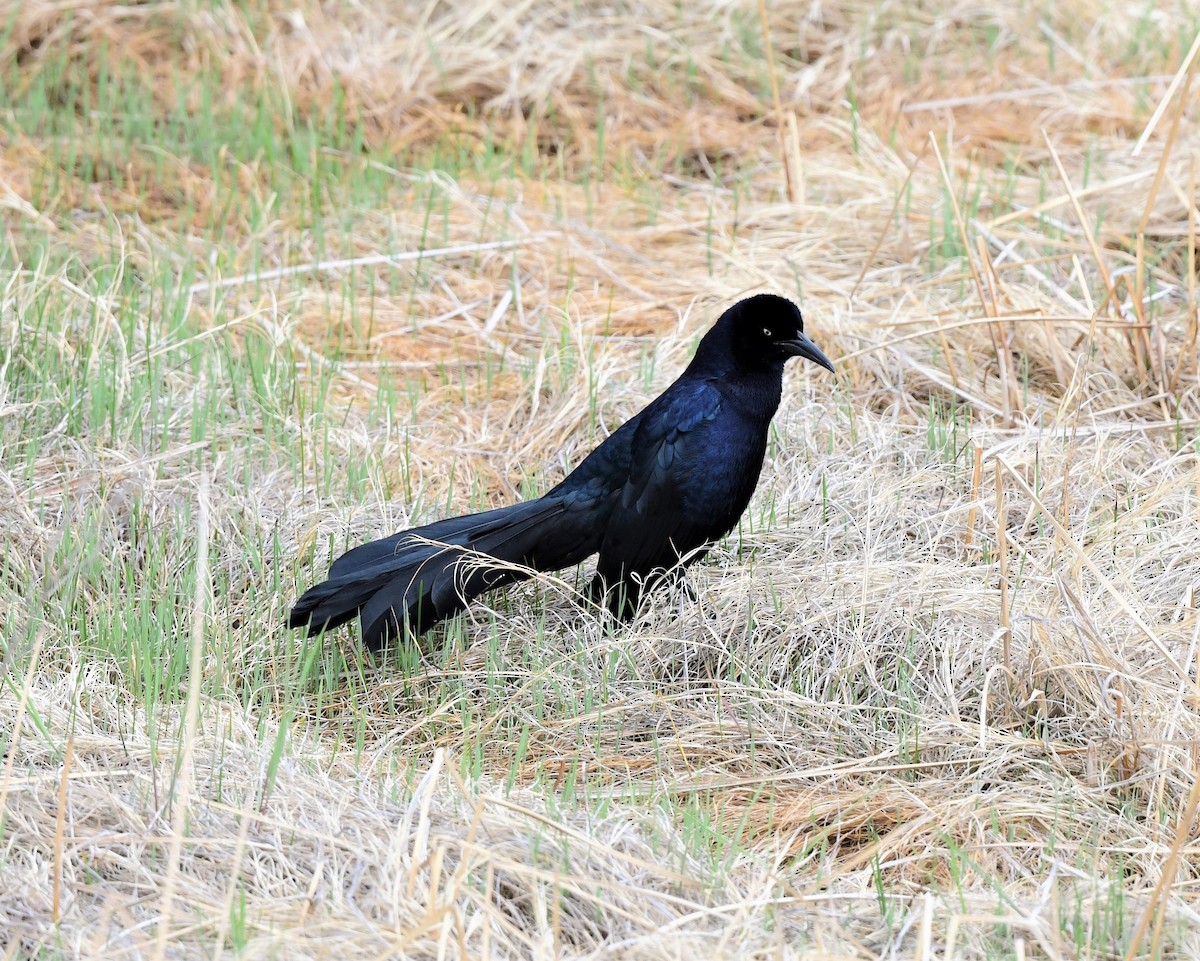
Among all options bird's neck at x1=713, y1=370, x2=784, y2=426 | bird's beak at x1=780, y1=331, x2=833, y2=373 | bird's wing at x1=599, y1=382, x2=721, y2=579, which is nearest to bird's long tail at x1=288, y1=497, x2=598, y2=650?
bird's wing at x1=599, y1=382, x2=721, y2=579

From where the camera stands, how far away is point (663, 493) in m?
3.31

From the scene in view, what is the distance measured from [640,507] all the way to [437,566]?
48 cm

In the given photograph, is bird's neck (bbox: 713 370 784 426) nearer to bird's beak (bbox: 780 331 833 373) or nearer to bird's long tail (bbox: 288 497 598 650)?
bird's beak (bbox: 780 331 833 373)

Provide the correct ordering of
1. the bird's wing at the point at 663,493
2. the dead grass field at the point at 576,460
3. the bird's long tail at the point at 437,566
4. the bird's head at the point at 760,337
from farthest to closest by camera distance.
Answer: the bird's head at the point at 760,337, the bird's wing at the point at 663,493, the bird's long tail at the point at 437,566, the dead grass field at the point at 576,460

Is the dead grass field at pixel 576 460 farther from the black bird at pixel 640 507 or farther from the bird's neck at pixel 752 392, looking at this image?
the bird's neck at pixel 752 392

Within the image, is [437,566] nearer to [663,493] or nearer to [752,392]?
[663,493]

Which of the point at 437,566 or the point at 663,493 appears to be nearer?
the point at 437,566

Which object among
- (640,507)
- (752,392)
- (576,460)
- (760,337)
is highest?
(760,337)

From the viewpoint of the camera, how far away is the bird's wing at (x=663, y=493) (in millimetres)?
3301

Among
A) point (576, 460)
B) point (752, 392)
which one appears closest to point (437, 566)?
point (752, 392)

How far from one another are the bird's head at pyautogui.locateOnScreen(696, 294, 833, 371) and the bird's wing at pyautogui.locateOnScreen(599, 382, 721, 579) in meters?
0.12

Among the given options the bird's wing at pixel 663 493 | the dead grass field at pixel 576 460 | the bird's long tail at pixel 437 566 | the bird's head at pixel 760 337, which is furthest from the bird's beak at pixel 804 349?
the bird's long tail at pixel 437 566

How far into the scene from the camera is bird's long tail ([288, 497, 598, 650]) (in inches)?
122

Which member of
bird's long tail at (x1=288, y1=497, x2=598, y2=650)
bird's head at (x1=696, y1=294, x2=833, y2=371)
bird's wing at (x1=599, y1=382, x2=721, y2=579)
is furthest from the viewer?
bird's head at (x1=696, y1=294, x2=833, y2=371)
